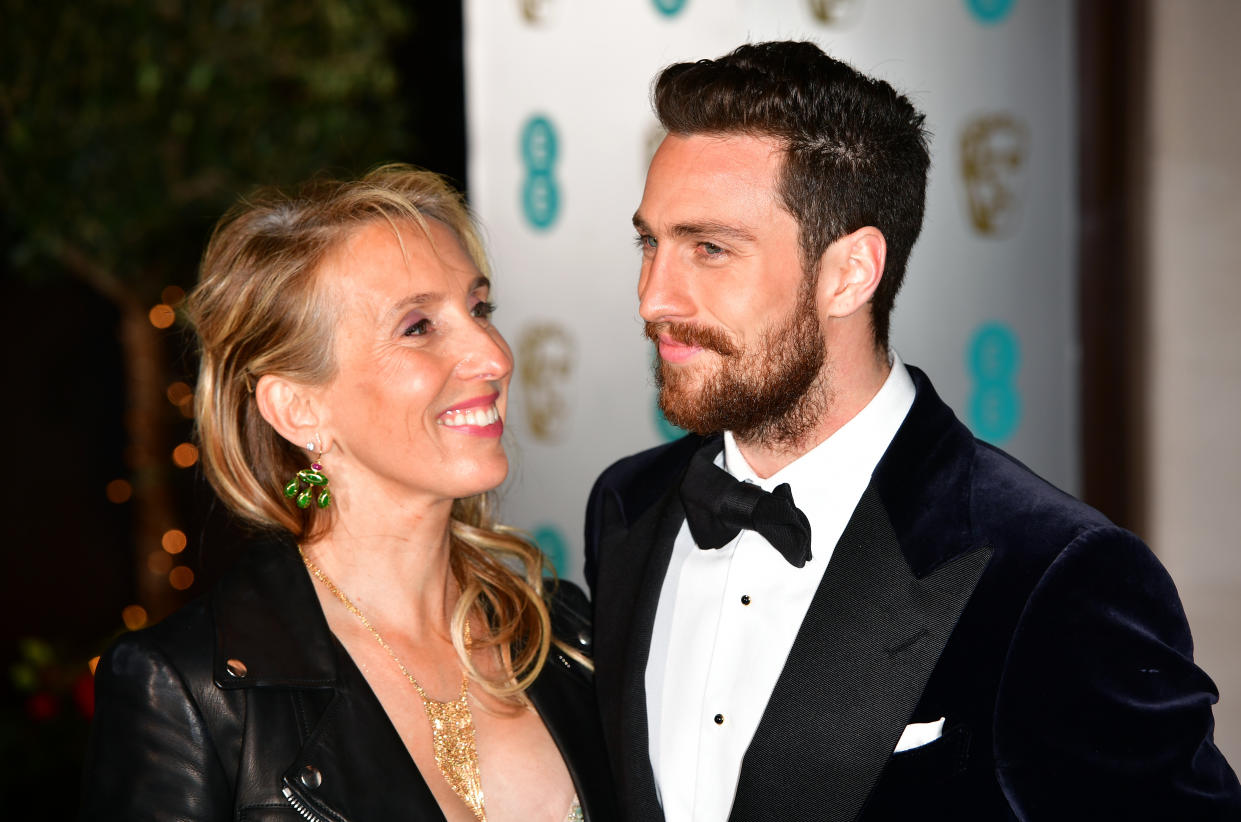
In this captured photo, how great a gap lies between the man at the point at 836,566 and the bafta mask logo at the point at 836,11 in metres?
1.34

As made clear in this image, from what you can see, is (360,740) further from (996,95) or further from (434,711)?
(996,95)

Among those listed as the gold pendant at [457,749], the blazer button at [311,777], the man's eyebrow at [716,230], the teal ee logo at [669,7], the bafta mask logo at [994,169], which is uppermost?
the teal ee logo at [669,7]

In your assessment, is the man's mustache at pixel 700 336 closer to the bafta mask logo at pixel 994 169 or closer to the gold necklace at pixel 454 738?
the gold necklace at pixel 454 738

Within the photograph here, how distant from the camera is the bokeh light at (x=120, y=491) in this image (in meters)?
5.95

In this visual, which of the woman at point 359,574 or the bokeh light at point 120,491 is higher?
the woman at point 359,574

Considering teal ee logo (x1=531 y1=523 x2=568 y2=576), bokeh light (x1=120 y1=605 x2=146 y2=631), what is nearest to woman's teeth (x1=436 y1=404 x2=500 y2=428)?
teal ee logo (x1=531 y1=523 x2=568 y2=576)

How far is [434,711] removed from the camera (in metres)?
2.07

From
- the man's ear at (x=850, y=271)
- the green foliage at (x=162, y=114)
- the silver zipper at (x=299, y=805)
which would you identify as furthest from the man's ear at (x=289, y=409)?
the green foliage at (x=162, y=114)

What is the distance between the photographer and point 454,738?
6.74 ft

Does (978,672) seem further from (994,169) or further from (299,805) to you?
(994,169)

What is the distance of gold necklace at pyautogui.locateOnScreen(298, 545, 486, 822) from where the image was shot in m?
2.01

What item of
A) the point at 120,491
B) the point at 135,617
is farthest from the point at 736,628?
the point at 120,491

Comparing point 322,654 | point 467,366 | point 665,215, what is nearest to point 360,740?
point 322,654

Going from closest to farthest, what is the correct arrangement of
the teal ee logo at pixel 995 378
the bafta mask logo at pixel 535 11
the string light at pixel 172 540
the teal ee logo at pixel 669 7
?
the teal ee logo at pixel 995 378 < the teal ee logo at pixel 669 7 < the bafta mask logo at pixel 535 11 < the string light at pixel 172 540
